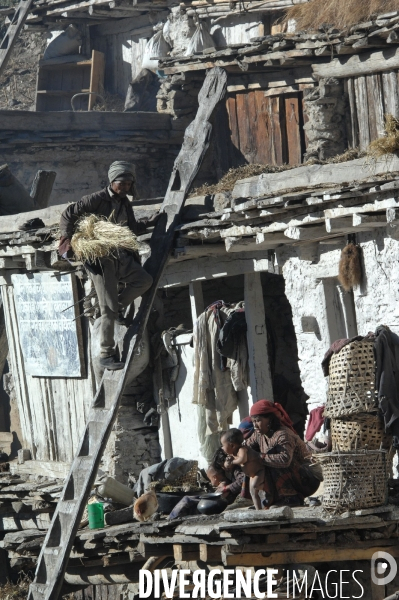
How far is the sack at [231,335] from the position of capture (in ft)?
37.5

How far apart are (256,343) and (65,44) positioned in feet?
47.1

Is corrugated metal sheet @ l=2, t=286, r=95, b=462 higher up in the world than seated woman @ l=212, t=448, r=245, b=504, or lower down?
higher up

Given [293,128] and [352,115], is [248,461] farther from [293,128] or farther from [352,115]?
[293,128]

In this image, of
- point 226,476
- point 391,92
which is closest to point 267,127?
point 391,92

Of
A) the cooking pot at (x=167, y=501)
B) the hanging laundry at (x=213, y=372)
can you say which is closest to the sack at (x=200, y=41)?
the hanging laundry at (x=213, y=372)

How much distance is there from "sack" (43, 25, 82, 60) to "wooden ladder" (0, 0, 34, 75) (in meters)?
0.99

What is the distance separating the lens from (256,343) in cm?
1135

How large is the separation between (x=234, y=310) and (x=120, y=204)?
168 cm

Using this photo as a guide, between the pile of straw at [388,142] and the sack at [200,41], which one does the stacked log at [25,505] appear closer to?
the pile of straw at [388,142]

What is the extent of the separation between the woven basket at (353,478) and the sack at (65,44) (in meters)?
16.7

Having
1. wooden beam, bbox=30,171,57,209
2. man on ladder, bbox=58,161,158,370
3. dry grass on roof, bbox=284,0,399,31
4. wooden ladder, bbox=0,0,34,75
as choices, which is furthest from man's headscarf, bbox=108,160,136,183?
wooden ladder, bbox=0,0,34,75

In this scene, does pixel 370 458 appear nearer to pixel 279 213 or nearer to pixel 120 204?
pixel 279 213

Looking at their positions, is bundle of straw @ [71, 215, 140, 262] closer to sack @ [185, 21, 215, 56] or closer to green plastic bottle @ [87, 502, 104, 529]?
green plastic bottle @ [87, 502, 104, 529]

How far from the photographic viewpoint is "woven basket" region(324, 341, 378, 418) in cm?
935
